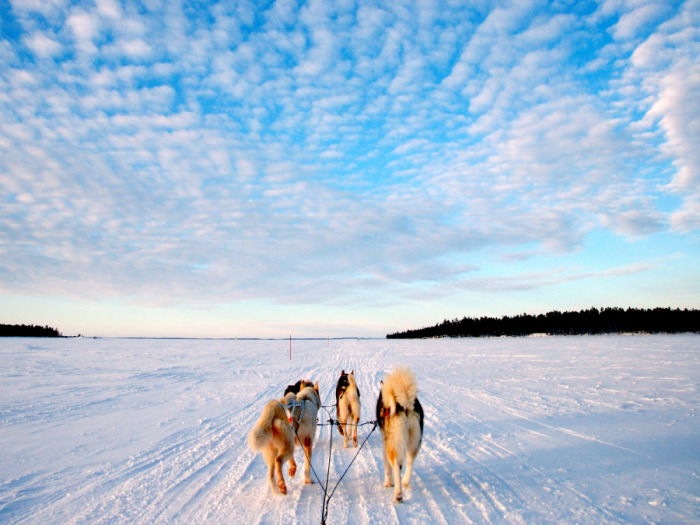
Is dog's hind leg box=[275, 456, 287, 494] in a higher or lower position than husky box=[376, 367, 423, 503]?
lower

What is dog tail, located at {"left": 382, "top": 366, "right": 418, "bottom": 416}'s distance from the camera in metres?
4.18

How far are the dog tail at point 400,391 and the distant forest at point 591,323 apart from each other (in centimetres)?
7331

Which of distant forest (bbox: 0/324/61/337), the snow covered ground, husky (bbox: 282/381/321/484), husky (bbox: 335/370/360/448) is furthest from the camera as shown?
distant forest (bbox: 0/324/61/337)

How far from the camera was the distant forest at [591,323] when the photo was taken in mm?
58750

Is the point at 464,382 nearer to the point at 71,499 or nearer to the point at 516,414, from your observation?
the point at 516,414

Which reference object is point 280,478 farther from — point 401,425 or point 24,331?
point 24,331

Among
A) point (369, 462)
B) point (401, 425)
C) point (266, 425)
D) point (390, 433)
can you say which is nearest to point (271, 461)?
point (266, 425)

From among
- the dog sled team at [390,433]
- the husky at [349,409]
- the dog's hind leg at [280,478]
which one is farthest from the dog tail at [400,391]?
the husky at [349,409]

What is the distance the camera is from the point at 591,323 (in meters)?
67.1

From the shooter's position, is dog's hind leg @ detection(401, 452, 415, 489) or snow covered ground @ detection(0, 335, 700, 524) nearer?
snow covered ground @ detection(0, 335, 700, 524)

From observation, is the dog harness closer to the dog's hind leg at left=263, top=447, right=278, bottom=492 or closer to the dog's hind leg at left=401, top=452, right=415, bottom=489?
the dog's hind leg at left=263, top=447, right=278, bottom=492

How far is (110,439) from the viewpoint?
6500mm

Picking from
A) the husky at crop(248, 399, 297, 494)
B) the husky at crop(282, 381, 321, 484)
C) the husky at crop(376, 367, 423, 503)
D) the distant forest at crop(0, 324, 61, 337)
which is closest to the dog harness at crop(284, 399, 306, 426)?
the husky at crop(282, 381, 321, 484)

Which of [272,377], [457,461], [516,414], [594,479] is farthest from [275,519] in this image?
[272,377]
